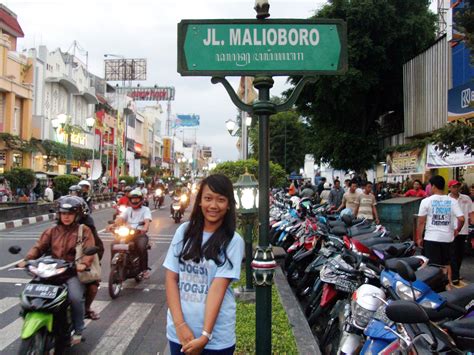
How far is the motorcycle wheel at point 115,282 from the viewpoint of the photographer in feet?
21.0

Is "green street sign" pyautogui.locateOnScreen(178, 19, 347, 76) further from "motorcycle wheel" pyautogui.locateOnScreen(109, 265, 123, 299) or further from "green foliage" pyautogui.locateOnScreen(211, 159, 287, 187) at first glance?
"green foliage" pyautogui.locateOnScreen(211, 159, 287, 187)

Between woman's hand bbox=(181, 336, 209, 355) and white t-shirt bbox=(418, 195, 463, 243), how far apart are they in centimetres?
535

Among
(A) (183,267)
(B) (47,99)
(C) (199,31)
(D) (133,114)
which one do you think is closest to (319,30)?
(C) (199,31)

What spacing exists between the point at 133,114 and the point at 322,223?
52.7 meters

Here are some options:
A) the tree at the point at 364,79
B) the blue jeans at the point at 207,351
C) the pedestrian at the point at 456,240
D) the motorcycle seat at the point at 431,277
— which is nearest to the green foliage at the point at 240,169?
the pedestrian at the point at 456,240

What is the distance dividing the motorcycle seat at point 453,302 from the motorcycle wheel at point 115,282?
4684 millimetres

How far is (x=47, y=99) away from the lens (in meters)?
33.1

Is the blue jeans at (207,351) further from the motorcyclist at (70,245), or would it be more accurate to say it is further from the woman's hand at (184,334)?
the motorcyclist at (70,245)

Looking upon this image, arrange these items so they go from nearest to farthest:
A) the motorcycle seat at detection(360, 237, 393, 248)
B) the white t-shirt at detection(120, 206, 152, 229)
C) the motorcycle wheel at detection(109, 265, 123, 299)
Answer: the motorcycle seat at detection(360, 237, 393, 248) < the motorcycle wheel at detection(109, 265, 123, 299) < the white t-shirt at detection(120, 206, 152, 229)

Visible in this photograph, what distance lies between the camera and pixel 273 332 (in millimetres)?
4391

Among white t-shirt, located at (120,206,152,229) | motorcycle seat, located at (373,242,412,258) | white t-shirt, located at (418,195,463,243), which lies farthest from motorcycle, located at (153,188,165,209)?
motorcycle seat, located at (373,242,412,258)

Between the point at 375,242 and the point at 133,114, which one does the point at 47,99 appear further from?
Answer: the point at 375,242

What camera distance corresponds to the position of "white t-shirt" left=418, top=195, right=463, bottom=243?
6508 millimetres

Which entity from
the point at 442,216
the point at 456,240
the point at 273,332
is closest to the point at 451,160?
the point at 456,240
